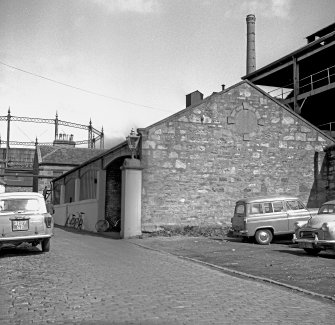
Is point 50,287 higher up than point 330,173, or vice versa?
point 330,173

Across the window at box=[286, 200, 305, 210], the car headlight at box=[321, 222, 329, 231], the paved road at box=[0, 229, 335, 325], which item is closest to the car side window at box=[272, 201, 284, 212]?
the window at box=[286, 200, 305, 210]

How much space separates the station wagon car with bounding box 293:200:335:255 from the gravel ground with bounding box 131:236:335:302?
26 centimetres

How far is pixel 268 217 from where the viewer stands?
16328 millimetres

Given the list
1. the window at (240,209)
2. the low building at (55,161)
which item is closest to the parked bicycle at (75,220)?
the window at (240,209)

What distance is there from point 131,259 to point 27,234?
287cm

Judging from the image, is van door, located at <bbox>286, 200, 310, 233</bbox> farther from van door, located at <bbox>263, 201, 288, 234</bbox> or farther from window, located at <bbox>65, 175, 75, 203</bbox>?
window, located at <bbox>65, 175, 75, 203</bbox>

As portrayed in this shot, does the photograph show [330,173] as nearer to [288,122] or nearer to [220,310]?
[288,122]

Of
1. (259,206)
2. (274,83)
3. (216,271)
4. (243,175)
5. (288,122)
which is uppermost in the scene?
(274,83)

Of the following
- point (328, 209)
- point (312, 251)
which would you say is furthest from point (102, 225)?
point (312, 251)

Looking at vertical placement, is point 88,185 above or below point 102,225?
above

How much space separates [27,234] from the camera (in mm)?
12383

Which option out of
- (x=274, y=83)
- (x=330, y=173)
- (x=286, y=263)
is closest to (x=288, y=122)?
(x=330, y=173)

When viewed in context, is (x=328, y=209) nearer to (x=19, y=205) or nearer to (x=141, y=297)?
(x=141, y=297)

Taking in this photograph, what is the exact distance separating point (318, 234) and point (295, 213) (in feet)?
13.8
